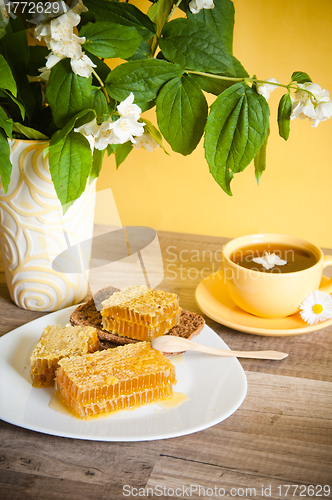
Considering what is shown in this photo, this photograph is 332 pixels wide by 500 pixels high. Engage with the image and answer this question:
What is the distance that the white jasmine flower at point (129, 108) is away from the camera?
0.53 m

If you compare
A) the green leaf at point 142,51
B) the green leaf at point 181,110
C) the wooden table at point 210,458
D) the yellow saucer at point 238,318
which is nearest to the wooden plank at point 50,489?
the wooden table at point 210,458

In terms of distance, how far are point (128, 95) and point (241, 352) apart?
37cm

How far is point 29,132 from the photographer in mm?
609

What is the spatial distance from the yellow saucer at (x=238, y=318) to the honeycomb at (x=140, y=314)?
0.08 meters

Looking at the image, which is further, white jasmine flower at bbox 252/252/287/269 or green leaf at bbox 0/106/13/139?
white jasmine flower at bbox 252/252/287/269

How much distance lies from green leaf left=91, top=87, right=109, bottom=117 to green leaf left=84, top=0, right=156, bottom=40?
0.30 ft

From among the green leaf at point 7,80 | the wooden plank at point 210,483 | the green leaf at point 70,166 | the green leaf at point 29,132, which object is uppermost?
the green leaf at point 7,80

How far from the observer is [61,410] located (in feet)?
1.63

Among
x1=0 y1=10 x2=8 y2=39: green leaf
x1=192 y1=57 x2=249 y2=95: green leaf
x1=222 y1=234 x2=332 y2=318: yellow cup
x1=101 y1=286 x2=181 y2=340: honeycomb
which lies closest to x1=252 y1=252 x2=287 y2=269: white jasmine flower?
x1=222 y1=234 x2=332 y2=318: yellow cup

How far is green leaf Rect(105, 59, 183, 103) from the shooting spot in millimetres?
550

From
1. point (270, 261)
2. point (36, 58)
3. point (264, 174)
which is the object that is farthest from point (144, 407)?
point (264, 174)

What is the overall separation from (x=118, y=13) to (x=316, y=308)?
0.49 metres

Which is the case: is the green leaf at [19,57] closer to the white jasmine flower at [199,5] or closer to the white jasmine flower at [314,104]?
the white jasmine flower at [199,5]

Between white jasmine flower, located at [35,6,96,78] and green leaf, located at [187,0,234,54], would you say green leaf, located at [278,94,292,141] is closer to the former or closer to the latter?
green leaf, located at [187,0,234,54]
